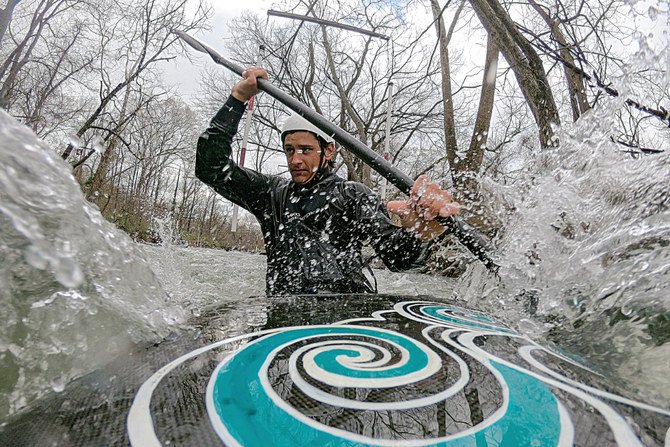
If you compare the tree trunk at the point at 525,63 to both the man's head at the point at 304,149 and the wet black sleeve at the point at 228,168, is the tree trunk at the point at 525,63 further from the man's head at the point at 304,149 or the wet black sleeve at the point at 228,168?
the wet black sleeve at the point at 228,168

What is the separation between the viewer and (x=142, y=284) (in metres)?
1.16

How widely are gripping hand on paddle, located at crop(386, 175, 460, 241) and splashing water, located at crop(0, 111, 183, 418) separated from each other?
1300mm

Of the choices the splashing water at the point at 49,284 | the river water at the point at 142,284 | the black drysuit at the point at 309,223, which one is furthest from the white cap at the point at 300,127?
the splashing water at the point at 49,284

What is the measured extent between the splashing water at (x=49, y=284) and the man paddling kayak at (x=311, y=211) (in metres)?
1.10

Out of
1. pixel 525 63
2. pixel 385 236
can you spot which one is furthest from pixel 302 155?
pixel 525 63

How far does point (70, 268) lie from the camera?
889mm

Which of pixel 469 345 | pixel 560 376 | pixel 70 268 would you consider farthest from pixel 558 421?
pixel 70 268

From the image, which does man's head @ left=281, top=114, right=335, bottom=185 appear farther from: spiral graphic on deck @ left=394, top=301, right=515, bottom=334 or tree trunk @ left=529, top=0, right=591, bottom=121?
tree trunk @ left=529, top=0, right=591, bottom=121

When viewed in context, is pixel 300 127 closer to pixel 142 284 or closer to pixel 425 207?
pixel 425 207

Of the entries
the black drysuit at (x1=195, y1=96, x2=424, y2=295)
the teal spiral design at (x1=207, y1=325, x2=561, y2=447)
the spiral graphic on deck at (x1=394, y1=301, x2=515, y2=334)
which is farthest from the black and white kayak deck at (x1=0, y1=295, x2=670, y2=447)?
the black drysuit at (x1=195, y1=96, x2=424, y2=295)

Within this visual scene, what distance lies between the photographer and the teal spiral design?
1.93 feet

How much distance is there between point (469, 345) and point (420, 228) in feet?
3.39

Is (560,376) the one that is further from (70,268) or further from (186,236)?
(186,236)

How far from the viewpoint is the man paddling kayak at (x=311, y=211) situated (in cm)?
204
